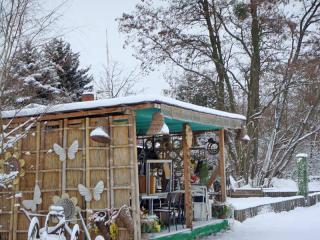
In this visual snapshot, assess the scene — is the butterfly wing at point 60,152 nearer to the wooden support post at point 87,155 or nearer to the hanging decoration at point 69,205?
the wooden support post at point 87,155

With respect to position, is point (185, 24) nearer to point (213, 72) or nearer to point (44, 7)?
point (213, 72)

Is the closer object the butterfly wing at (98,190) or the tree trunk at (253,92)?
the butterfly wing at (98,190)

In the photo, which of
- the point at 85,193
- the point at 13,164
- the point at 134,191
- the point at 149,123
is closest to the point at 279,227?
the point at 149,123

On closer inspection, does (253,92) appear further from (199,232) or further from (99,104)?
(99,104)

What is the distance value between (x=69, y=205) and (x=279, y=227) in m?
5.55

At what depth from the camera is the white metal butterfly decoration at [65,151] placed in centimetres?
805

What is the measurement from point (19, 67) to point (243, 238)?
17.7 feet

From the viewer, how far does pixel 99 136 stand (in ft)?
24.2

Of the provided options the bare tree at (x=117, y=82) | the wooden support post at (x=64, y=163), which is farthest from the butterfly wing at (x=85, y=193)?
the bare tree at (x=117, y=82)

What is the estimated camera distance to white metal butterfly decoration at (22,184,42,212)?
8203mm

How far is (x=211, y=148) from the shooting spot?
11859 mm

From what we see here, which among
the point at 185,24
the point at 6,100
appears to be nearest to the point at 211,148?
the point at 6,100

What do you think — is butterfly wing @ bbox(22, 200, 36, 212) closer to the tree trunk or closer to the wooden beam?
the wooden beam

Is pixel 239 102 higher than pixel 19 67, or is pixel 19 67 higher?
pixel 239 102
